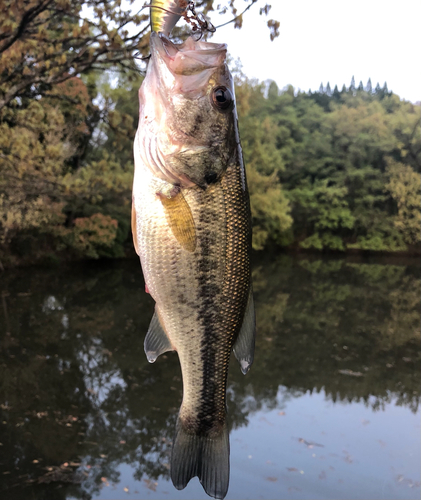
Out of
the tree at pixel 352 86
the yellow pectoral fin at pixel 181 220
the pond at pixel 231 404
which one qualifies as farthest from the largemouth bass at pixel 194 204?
the tree at pixel 352 86

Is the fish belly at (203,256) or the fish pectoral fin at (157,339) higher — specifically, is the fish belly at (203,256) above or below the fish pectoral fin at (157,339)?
above

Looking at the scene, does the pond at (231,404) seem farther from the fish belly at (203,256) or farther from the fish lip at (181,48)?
the fish lip at (181,48)

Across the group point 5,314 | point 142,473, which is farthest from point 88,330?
point 142,473

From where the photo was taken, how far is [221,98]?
1.53 m

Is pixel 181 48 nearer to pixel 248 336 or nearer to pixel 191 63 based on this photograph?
pixel 191 63

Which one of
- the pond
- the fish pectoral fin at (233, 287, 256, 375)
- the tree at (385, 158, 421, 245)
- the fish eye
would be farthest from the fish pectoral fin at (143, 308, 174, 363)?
the tree at (385, 158, 421, 245)

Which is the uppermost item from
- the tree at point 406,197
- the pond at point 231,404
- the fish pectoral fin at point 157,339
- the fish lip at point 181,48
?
the tree at point 406,197

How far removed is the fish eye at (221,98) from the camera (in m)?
1.52

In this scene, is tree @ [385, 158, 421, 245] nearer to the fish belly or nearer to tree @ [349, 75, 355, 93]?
tree @ [349, 75, 355, 93]

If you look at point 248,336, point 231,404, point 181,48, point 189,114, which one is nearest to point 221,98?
point 189,114

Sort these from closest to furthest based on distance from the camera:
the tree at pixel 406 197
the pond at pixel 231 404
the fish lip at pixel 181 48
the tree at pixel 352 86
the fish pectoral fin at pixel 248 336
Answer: the fish lip at pixel 181 48 < the fish pectoral fin at pixel 248 336 < the pond at pixel 231 404 < the tree at pixel 406 197 < the tree at pixel 352 86

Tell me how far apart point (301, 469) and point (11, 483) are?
4.16 m

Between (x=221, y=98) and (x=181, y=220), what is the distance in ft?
1.46

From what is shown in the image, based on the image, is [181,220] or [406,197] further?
[406,197]
